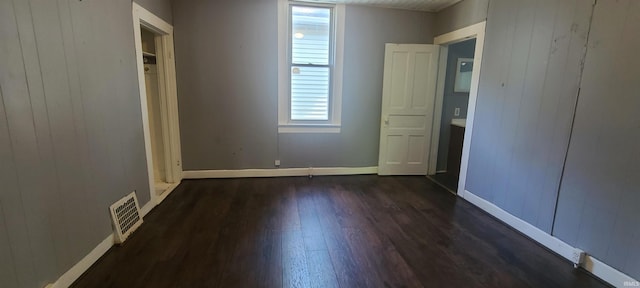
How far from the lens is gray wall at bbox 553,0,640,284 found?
6.36 feet

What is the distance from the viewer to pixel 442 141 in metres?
4.69

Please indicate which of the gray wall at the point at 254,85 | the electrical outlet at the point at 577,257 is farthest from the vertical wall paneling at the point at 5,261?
the electrical outlet at the point at 577,257

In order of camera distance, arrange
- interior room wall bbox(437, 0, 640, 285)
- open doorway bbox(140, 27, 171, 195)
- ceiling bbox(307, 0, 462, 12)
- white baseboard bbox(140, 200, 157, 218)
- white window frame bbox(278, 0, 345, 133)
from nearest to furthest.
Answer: interior room wall bbox(437, 0, 640, 285) → white baseboard bbox(140, 200, 157, 218) → open doorway bbox(140, 27, 171, 195) → ceiling bbox(307, 0, 462, 12) → white window frame bbox(278, 0, 345, 133)

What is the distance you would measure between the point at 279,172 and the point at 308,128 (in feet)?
2.66

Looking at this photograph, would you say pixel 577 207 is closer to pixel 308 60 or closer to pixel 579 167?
pixel 579 167

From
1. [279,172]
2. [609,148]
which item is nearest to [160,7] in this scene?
[279,172]

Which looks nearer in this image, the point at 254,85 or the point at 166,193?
the point at 166,193

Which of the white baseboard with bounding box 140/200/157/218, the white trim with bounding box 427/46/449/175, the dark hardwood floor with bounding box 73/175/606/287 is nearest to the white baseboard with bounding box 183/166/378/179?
the dark hardwood floor with bounding box 73/175/606/287

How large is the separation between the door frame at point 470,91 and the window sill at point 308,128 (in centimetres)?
157

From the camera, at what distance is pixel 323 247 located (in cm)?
245

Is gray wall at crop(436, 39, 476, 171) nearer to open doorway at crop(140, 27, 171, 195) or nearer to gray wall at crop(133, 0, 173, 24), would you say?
gray wall at crop(133, 0, 173, 24)

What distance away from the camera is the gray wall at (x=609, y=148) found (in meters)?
1.94

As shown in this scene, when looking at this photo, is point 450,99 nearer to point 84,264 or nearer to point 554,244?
point 554,244

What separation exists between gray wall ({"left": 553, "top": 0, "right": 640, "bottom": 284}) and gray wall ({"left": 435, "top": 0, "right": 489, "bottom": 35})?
1.32 meters
